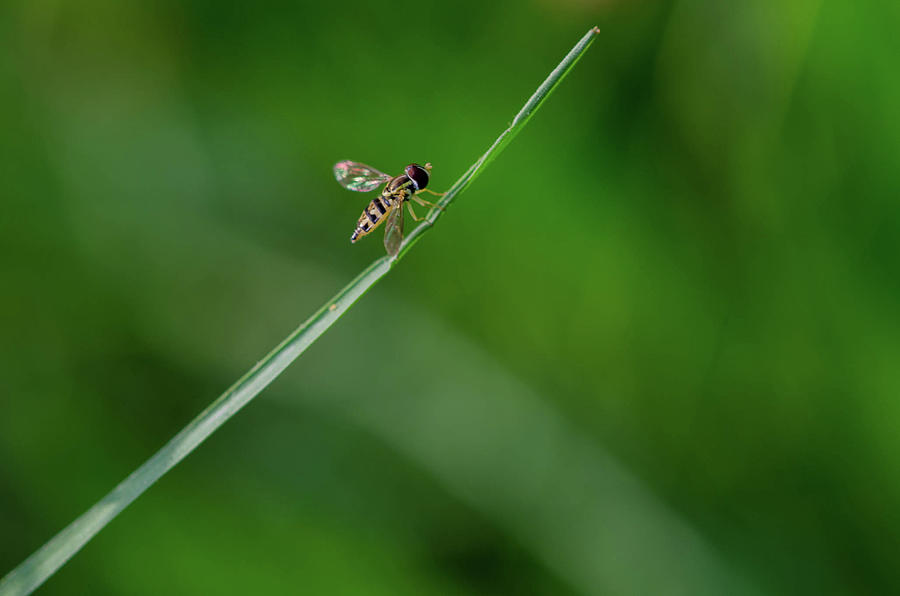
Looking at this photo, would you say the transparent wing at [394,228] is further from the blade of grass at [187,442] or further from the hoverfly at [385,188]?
the blade of grass at [187,442]

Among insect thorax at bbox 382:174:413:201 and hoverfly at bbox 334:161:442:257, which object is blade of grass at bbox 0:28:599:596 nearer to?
hoverfly at bbox 334:161:442:257

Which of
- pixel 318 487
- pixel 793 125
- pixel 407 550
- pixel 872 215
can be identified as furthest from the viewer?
pixel 318 487

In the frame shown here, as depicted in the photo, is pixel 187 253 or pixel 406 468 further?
pixel 187 253

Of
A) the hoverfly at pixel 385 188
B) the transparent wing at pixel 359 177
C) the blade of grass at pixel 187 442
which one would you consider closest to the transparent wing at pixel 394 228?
the hoverfly at pixel 385 188

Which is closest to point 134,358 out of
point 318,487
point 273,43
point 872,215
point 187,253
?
point 187,253

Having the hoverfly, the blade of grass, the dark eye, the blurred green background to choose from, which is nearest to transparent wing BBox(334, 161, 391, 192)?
the hoverfly

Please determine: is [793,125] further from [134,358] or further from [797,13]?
[134,358]
